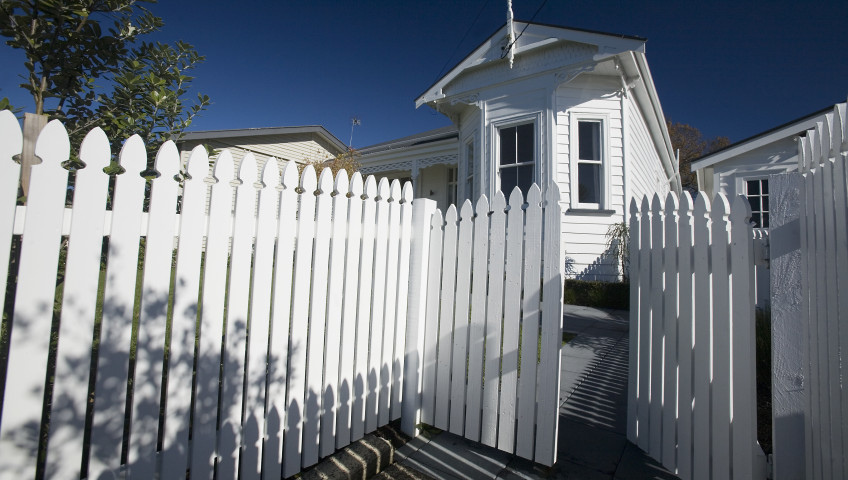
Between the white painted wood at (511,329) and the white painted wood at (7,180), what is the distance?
2.11m

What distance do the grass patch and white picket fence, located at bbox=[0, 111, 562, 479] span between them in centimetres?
526

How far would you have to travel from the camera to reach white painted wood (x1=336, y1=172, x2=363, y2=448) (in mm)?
2143

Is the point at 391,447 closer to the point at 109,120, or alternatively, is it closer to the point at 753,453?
the point at 753,453

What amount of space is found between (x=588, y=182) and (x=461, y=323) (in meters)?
6.27

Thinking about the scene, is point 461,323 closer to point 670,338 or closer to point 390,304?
point 390,304

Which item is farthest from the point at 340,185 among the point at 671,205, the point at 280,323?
the point at 671,205

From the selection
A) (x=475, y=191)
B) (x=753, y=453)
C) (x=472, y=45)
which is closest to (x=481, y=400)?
(x=753, y=453)

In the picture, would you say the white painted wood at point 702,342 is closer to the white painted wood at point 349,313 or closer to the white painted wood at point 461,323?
the white painted wood at point 461,323

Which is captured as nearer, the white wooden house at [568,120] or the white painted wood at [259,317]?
the white painted wood at [259,317]

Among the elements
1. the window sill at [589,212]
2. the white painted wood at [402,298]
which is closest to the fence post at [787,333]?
the white painted wood at [402,298]

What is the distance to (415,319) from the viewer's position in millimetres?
2527

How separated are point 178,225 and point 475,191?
7.62m

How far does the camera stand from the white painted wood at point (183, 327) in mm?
1507

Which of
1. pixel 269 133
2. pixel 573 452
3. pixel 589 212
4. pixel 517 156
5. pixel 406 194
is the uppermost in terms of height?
pixel 269 133
